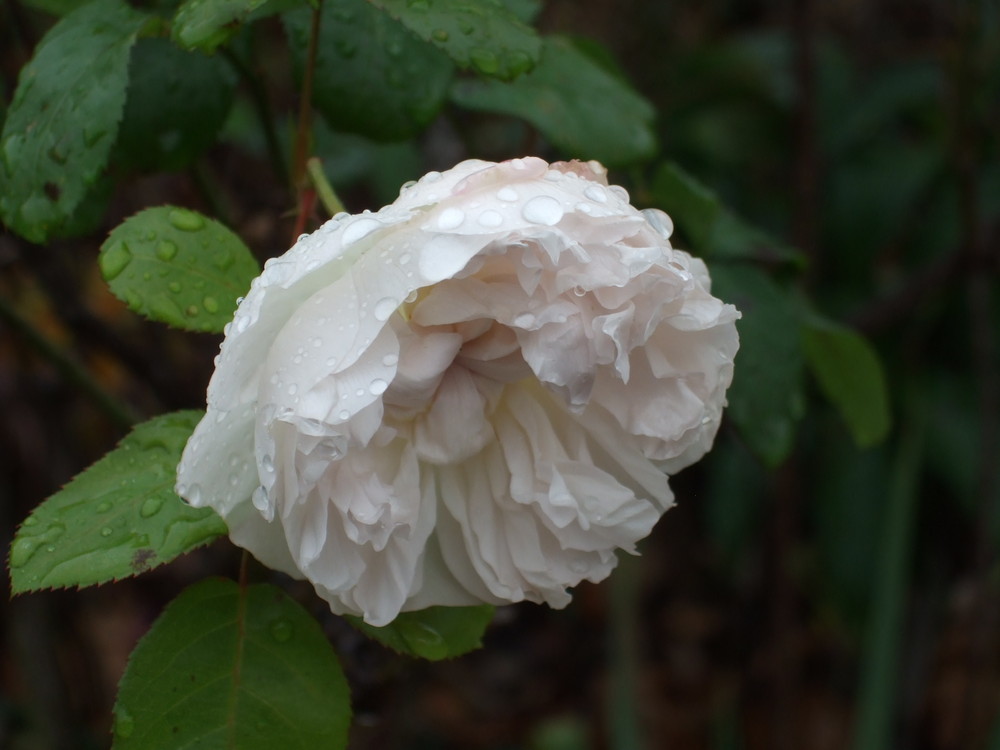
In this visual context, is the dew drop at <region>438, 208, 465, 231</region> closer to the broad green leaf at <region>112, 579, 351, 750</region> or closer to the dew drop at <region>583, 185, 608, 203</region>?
the dew drop at <region>583, 185, 608, 203</region>

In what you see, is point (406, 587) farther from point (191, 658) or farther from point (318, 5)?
point (318, 5)

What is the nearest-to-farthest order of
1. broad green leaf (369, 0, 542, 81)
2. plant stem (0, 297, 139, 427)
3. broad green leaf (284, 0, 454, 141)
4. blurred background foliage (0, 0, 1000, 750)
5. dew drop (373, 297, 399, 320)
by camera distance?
dew drop (373, 297, 399, 320) → broad green leaf (369, 0, 542, 81) → broad green leaf (284, 0, 454, 141) → blurred background foliage (0, 0, 1000, 750) → plant stem (0, 297, 139, 427)

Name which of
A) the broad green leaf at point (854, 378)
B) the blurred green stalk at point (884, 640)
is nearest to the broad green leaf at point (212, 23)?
the broad green leaf at point (854, 378)

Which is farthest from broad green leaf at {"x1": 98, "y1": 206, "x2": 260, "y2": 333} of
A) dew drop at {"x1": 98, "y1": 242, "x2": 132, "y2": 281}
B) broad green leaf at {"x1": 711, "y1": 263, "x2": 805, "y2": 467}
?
broad green leaf at {"x1": 711, "y1": 263, "x2": 805, "y2": 467}

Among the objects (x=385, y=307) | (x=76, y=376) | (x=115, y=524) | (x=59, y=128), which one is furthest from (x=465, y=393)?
(x=76, y=376)

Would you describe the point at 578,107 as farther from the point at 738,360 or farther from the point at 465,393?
the point at 465,393

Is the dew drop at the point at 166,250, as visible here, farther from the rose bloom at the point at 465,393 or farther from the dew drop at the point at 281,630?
the dew drop at the point at 281,630
